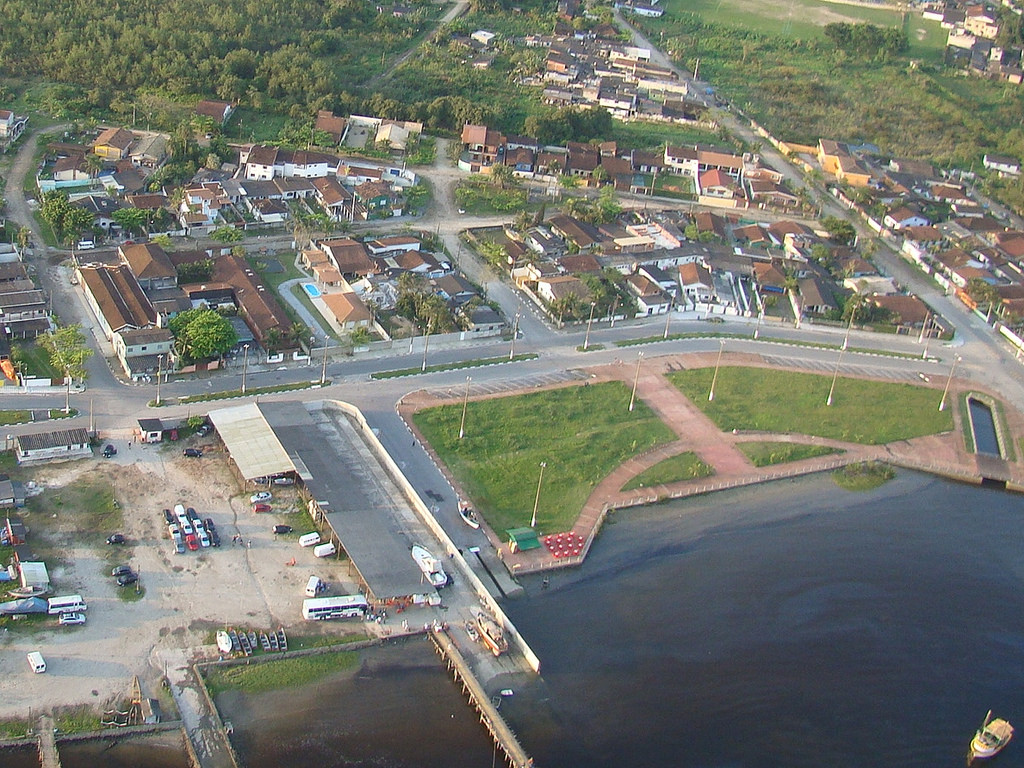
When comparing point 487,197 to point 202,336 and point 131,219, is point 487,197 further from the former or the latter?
point 202,336

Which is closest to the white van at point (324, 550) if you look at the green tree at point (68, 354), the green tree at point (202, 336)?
the green tree at point (68, 354)

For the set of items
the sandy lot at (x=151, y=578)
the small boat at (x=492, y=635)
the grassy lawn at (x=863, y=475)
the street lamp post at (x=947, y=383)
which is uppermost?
the street lamp post at (x=947, y=383)

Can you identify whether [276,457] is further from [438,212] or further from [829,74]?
[829,74]

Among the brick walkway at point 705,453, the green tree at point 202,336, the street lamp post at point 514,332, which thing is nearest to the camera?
the brick walkway at point 705,453

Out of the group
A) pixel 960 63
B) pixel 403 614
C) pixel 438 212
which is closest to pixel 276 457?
pixel 403 614

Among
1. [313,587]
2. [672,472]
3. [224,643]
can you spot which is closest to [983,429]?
[672,472]

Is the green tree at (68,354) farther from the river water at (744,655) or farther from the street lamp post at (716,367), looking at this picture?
the street lamp post at (716,367)
